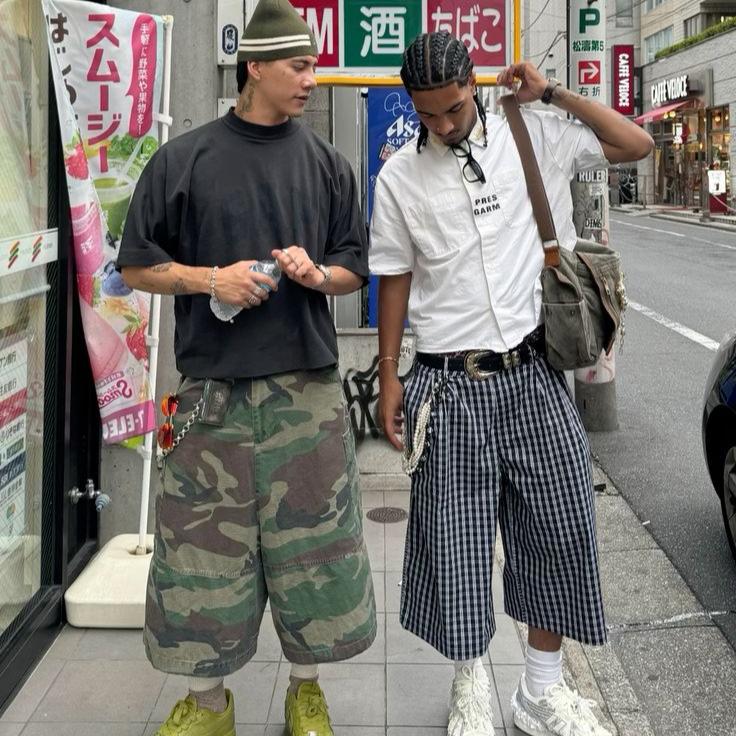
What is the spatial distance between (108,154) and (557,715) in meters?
2.46

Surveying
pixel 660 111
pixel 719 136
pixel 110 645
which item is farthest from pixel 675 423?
pixel 660 111

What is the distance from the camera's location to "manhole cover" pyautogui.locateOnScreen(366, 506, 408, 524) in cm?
513

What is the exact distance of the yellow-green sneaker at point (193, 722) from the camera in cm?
277

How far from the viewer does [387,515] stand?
5.22 meters

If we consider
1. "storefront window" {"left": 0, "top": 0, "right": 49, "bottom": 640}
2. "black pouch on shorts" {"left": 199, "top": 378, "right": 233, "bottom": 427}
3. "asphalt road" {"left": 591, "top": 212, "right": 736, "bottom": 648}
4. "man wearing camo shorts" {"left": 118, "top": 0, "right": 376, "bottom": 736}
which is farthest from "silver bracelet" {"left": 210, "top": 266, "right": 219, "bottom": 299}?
"asphalt road" {"left": 591, "top": 212, "right": 736, "bottom": 648}

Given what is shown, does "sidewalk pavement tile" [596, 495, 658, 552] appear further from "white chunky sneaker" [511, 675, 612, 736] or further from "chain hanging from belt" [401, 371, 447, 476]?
"chain hanging from belt" [401, 371, 447, 476]

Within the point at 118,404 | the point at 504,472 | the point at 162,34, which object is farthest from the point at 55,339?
the point at 504,472

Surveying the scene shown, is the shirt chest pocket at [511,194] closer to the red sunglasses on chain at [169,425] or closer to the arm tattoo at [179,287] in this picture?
the arm tattoo at [179,287]

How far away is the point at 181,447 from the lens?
2674 millimetres

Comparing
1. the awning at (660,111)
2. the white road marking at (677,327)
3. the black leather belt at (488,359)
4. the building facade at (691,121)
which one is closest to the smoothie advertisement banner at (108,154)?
the black leather belt at (488,359)

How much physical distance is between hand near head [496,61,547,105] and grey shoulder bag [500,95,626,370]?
0.11ft

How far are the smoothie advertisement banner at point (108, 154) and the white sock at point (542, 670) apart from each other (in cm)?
171

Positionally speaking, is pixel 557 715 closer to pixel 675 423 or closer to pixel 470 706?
pixel 470 706

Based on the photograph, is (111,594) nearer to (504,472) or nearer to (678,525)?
(504,472)
